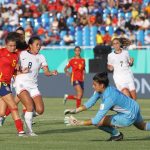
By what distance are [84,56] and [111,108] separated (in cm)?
1786

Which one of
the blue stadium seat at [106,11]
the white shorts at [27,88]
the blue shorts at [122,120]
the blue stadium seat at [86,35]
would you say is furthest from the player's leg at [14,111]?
the blue stadium seat at [106,11]

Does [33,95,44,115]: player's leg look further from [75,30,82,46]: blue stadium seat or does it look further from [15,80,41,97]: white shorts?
[75,30,82,46]: blue stadium seat

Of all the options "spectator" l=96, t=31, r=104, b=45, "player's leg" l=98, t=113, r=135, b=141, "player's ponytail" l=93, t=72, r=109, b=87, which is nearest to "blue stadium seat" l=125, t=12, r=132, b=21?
"spectator" l=96, t=31, r=104, b=45

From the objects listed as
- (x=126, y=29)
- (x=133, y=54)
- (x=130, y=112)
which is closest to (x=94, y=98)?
(x=130, y=112)

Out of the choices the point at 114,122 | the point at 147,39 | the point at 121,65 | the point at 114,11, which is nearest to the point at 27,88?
the point at 114,122

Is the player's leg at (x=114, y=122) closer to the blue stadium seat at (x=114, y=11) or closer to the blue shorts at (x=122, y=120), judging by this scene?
the blue shorts at (x=122, y=120)

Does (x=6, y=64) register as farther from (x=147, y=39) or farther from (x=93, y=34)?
(x=93, y=34)

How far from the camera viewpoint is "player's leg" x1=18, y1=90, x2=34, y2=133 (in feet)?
52.1

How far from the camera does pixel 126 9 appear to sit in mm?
36688

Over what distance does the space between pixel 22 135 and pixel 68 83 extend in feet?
58.1

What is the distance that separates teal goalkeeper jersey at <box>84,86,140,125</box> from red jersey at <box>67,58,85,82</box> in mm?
13302

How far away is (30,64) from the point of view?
1664cm

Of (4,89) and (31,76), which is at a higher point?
(31,76)

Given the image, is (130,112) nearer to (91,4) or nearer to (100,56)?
(100,56)
